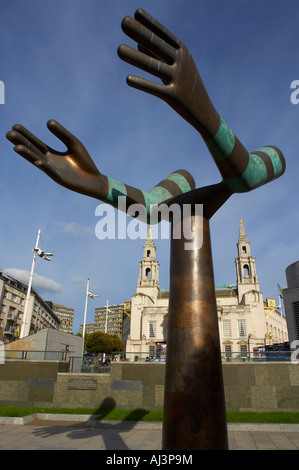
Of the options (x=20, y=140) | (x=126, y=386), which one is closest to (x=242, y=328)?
(x=126, y=386)

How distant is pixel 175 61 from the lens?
15.0 feet

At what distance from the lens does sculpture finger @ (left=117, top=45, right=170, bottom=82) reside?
4278 mm

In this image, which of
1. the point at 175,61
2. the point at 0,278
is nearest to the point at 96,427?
the point at 175,61

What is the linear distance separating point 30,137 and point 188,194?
308cm

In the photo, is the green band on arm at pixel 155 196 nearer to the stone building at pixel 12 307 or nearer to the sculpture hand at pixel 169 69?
the sculpture hand at pixel 169 69

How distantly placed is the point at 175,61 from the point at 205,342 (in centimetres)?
422

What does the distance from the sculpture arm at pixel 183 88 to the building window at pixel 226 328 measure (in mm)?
60079

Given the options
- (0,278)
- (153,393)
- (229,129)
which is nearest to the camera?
(229,129)

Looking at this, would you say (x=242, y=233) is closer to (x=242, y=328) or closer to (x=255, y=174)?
(x=242, y=328)

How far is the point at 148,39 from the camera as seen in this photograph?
4.30 m

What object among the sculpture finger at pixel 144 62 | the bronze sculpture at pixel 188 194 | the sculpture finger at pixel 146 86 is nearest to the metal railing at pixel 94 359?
the bronze sculpture at pixel 188 194
